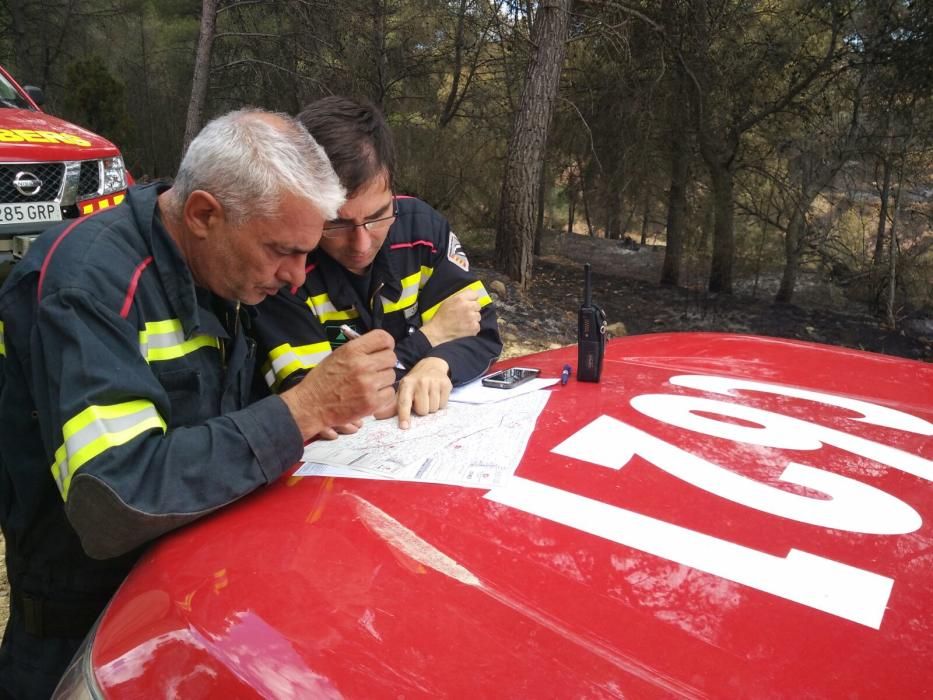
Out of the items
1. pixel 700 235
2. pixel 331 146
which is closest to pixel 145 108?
pixel 700 235

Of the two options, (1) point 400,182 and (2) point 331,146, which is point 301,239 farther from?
(1) point 400,182

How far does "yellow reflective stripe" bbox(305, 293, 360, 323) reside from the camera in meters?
2.12

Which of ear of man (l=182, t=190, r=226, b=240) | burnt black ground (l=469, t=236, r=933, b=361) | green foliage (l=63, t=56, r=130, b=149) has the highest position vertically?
green foliage (l=63, t=56, r=130, b=149)

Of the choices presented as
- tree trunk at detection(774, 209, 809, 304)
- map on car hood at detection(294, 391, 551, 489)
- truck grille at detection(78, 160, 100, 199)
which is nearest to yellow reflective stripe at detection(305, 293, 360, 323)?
map on car hood at detection(294, 391, 551, 489)

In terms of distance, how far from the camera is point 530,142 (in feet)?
27.6

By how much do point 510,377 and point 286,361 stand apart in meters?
0.56

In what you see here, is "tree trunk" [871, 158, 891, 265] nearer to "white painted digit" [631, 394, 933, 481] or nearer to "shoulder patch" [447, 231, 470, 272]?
"shoulder patch" [447, 231, 470, 272]

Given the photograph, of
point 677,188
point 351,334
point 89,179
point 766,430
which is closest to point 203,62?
point 89,179

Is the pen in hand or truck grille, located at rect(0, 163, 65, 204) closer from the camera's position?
the pen in hand

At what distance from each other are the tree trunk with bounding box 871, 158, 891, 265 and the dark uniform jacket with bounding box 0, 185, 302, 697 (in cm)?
848

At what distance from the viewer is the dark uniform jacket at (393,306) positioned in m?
1.88

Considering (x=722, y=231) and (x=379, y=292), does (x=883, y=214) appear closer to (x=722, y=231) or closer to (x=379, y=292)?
(x=722, y=231)

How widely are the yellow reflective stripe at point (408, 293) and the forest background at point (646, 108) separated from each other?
6377 millimetres

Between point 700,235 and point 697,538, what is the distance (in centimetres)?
1040
